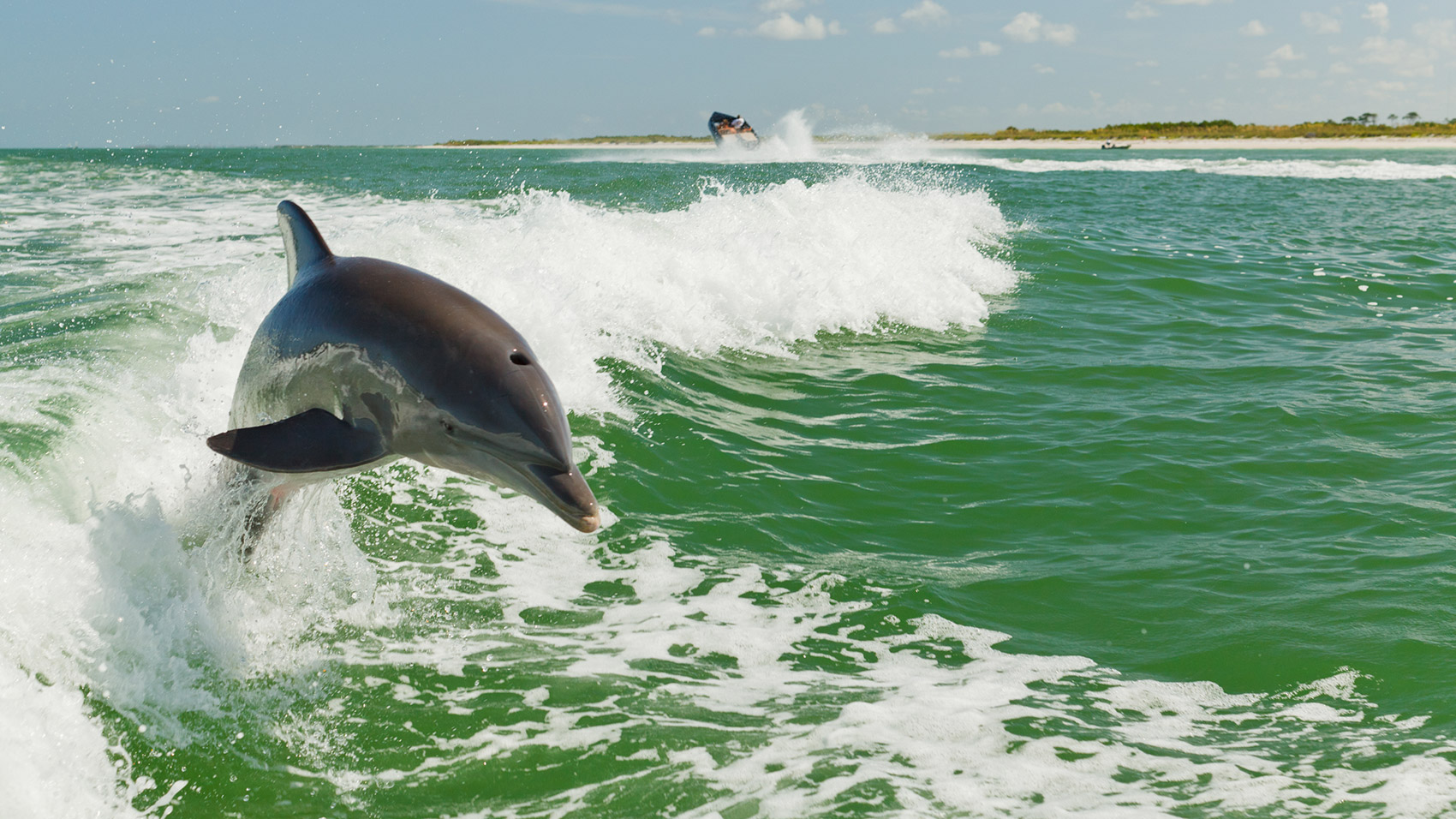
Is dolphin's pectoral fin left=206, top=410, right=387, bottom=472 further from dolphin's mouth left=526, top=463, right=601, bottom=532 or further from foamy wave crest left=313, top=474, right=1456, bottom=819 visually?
foamy wave crest left=313, top=474, right=1456, bottom=819

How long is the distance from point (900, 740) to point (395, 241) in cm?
882

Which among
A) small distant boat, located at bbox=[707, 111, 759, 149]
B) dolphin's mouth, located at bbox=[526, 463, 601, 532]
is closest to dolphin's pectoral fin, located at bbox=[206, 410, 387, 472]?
dolphin's mouth, located at bbox=[526, 463, 601, 532]

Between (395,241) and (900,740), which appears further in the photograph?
(395,241)

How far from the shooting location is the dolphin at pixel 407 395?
2775 mm

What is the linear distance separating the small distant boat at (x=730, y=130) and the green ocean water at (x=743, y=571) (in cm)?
5203

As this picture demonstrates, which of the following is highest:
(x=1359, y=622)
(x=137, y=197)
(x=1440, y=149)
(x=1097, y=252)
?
(x=1440, y=149)

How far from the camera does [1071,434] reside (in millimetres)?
8211

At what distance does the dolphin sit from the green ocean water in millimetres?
1190

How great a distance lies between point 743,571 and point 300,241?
2.96 metres

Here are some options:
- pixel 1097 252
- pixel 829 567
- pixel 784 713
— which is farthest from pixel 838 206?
pixel 784 713

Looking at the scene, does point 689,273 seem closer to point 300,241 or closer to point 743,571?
point 743,571

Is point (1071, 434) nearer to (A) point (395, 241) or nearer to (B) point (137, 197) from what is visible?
(A) point (395, 241)

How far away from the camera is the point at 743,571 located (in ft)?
18.1

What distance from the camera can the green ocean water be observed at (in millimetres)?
3455
